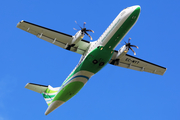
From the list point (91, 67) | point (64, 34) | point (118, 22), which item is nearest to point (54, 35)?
point (64, 34)

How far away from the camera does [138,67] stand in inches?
1134

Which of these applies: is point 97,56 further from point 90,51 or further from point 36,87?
point 36,87

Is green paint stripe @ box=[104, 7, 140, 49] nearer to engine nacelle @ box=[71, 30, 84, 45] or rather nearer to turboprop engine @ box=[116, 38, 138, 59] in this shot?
turboprop engine @ box=[116, 38, 138, 59]

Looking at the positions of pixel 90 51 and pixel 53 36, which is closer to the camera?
pixel 90 51

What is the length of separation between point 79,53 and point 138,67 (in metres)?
7.39

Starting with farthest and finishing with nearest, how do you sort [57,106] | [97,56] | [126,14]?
[57,106]
[97,56]
[126,14]

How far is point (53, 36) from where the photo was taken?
982 inches

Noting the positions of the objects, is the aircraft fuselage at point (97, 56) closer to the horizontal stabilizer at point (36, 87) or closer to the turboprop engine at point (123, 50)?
the turboprop engine at point (123, 50)

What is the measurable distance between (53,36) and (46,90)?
27.1 feet

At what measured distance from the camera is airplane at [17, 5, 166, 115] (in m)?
22.2

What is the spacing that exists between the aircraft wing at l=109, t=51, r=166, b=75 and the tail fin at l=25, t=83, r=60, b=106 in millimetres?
7920

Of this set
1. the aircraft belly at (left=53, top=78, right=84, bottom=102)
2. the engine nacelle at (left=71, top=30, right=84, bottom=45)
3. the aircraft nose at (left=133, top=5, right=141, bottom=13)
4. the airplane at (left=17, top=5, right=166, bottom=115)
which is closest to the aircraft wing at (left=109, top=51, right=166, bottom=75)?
the airplane at (left=17, top=5, right=166, bottom=115)

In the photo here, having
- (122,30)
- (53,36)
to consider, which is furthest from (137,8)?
(53,36)

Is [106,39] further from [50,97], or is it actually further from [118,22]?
[50,97]
